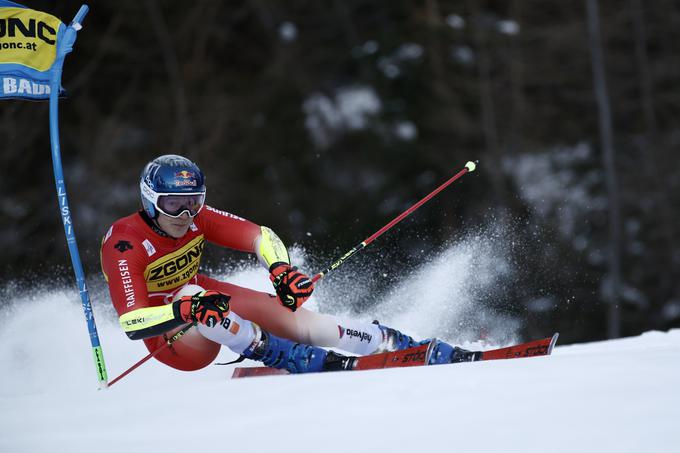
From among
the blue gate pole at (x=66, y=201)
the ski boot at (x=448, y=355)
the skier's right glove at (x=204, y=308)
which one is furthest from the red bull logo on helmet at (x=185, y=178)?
the ski boot at (x=448, y=355)

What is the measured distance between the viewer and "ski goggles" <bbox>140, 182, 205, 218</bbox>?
4.13 meters

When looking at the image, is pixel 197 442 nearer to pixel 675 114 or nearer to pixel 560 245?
pixel 560 245

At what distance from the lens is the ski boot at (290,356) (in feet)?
13.7

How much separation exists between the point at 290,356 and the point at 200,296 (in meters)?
0.52

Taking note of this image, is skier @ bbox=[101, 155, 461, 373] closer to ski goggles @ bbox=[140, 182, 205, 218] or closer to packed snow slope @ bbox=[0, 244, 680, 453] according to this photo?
ski goggles @ bbox=[140, 182, 205, 218]

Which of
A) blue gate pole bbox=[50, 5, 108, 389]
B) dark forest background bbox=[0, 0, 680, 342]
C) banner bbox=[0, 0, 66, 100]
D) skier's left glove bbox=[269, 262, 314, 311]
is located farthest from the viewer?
dark forest background bbox=[0, 0, 680, 342]

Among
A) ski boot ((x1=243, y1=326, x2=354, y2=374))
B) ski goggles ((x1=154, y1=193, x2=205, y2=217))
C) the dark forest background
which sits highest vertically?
the dark forest background

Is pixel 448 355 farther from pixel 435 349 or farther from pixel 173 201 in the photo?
pixel 173 201

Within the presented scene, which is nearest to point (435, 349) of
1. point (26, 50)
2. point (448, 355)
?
point (448, 355)

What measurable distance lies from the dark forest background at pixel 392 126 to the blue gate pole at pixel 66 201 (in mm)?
7079

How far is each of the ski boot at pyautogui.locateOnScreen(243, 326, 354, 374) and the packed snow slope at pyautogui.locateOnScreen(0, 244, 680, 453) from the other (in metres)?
0.43

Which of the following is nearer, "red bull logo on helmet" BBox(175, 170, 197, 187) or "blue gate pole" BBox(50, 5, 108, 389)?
"red bull logo on helmet" BBox(175, 170, 197, 187)

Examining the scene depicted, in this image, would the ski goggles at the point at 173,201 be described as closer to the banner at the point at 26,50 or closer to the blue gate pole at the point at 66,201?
the blue gate pole at the point at 66,201

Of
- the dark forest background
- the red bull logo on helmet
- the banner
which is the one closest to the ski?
the red bull logo on helmet
